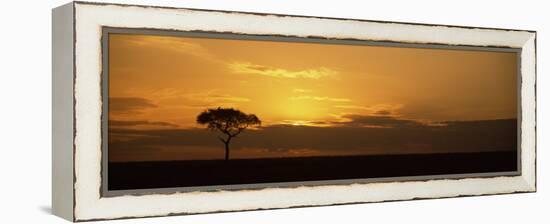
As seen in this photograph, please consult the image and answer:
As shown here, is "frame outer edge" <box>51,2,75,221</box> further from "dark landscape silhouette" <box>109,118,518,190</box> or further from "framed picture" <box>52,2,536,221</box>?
"dark landscape silhouette" <box>109,118,518,190</box>

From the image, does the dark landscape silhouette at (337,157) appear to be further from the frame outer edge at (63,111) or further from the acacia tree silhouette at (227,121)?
the frame outer edge at (63,111)

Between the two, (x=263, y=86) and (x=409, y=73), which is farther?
(x=409, y=73)

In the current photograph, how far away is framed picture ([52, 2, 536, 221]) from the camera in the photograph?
7.38 metres

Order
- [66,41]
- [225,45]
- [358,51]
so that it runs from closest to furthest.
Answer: [66,41], [225,45], [358,51]

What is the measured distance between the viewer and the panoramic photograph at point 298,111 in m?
7.59

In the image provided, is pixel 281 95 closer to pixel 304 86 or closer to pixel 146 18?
pixel 304 86

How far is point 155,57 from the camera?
757 cm

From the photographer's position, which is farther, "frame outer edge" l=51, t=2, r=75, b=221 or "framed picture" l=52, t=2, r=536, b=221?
"framed picture" l=52, t=2, r=536, b=221

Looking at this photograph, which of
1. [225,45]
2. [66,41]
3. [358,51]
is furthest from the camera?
[358,51]

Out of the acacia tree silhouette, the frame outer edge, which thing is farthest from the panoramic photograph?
the frame outer edge

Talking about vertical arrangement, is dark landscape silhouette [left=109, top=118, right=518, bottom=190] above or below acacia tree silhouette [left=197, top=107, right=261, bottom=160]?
below

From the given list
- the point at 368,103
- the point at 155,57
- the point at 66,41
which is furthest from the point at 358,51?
the point at 66,41

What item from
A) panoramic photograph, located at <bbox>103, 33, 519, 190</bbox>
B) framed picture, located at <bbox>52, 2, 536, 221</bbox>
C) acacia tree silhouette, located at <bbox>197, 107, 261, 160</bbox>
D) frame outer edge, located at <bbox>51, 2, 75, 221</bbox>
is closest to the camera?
frame outer edge, located at <bbox>51, 2, 75, 221</bbox>

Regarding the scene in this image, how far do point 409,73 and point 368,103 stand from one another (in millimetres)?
498
